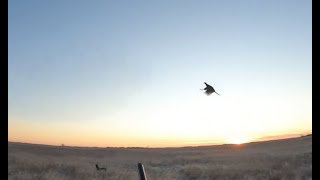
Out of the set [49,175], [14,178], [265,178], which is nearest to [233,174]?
[265,178]

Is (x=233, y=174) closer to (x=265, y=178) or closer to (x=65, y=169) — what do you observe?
(x=265, y=178)

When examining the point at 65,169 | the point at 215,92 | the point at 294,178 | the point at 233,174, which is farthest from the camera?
the point at 65,169

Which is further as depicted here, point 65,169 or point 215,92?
point 65,169
